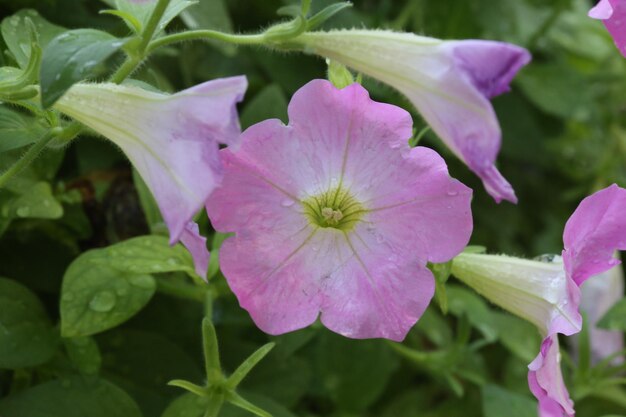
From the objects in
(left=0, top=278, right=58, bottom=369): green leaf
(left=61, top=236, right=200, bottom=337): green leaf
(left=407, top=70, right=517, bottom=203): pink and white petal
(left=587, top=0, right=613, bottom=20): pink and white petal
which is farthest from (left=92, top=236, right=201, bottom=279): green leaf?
(left=587, top=0, right=613, bottom=20): pink and white petal

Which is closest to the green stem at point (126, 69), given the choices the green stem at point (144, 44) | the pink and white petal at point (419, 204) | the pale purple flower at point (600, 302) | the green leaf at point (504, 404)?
the green stem at point (144, 44)

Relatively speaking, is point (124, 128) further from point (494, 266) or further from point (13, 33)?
point (494, 266)

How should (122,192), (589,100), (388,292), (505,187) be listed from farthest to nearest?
(589,100) → (122,192) → (388,292) → (505,187)

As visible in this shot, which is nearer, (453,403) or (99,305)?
(99,305)

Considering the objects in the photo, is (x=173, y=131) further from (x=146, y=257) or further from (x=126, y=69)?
(x=146, y=257)

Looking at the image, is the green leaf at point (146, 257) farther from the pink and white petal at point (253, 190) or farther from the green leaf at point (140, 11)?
the green leaf at point (140, 11)

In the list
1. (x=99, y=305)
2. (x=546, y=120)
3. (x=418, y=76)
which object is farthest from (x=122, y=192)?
(x=546, y=120)
